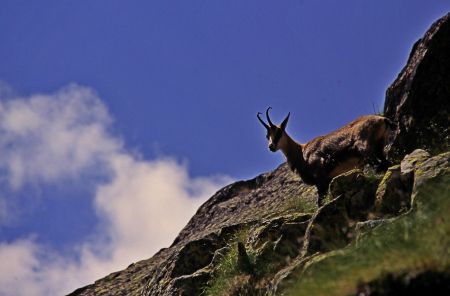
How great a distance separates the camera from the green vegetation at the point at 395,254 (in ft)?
15.9

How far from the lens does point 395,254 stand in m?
5.04

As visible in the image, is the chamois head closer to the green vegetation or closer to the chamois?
the chamois

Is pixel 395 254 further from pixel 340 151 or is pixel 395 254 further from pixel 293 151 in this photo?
pixel 293 151

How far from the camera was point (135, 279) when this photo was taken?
667 inches

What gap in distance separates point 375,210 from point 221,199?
38.5ft

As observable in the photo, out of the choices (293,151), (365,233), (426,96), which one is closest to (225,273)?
(365,233)

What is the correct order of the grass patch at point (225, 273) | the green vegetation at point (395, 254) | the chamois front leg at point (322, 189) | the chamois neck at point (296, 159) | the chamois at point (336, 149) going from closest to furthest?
1. the green vegetation at point (395, 254)
2. the grass patch at point (225, 273)
3. the chamois at point (336, 149)
4. the chamois front leg at point (322, 189)
5. the chamois neck at point (296, 159)

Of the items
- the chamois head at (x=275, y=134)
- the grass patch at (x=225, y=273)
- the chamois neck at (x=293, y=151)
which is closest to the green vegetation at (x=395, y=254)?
the grass patch at (x=225, y=273)

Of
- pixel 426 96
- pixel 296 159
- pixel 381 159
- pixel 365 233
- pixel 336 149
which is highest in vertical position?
pixel 296 159

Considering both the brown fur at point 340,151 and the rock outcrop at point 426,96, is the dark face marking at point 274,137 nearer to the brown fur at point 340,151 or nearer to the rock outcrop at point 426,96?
the brown fur at point 340,151

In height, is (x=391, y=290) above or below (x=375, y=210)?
below

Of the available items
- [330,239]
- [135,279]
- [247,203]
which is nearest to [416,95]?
[330,239]

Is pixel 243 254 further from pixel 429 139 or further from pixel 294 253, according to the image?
pixel 429 139

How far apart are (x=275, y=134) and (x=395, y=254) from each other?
37.5 ft
